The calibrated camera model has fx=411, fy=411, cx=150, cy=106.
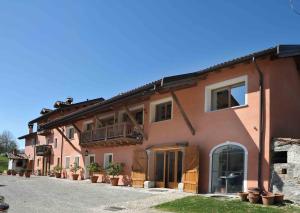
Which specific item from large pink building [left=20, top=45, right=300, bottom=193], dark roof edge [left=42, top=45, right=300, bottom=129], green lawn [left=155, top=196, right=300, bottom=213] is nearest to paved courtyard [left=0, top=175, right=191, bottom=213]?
green lawn [left=155, top=196, right=300, bottom=213]

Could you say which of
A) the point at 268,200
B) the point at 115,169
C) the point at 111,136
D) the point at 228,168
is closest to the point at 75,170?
the point at 111,136

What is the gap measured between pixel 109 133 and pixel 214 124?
9.14m

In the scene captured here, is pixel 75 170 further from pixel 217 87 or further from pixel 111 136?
pixel 217 87

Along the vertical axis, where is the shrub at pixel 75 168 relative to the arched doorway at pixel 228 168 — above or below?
below

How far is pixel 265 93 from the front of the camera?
1597 cm

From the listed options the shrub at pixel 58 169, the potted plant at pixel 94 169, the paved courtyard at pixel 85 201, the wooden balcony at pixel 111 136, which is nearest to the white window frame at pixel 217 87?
the paved courtyard at pixel 85 201

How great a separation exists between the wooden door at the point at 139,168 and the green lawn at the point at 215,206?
21.6 feet

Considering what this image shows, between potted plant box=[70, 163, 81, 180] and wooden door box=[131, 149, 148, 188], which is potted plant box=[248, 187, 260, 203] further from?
potted plant box=[70, 163, 81, 180]

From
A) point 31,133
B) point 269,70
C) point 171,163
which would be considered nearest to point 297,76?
point 269,70

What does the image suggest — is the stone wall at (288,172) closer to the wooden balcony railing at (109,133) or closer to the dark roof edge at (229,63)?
the dark roof edge at (229,63)

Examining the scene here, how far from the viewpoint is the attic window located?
15.2m

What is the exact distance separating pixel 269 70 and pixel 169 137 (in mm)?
6596

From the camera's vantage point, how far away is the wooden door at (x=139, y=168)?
21844 mm

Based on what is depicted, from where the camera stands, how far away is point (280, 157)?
15.3 meters
